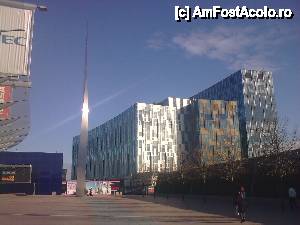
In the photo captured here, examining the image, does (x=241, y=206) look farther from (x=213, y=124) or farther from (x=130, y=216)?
(x=213, y=124)

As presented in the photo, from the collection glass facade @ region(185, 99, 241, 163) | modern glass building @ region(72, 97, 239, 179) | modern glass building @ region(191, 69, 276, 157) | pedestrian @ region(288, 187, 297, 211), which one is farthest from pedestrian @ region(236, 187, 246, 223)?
modern glass building @ region(191, 69, 276, 157)

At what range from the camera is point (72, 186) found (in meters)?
90.9

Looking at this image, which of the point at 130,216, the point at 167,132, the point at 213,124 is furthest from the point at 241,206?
the point at 167,132

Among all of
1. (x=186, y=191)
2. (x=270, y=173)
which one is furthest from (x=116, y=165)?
(x=270, y=173)

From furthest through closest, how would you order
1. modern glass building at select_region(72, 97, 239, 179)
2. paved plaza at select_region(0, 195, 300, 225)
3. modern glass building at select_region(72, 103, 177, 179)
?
modern glass building at select_region(72, 97, 239, 179), modern glass building at select_region(72, 103, 177, 179), paved plaza at select_region(0, 195, 300, 225)

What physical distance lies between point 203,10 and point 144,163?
117838 millimetres

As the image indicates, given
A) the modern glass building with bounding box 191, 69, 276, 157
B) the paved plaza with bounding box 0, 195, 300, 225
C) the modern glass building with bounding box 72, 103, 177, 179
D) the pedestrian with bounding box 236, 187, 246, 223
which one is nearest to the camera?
the paved plaza with bounding box 0, 195, 300, 225

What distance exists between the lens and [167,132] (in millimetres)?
144000

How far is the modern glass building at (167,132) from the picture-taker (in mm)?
137125

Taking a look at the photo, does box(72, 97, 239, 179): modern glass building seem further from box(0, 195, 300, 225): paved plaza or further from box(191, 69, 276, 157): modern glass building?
box(0, 195, 300, 225): paved plaza

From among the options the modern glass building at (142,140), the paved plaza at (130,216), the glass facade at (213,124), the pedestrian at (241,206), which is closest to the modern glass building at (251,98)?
the glass facade at (213,124)

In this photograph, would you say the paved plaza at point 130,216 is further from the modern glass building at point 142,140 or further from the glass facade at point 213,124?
the glass facade at point 213,124

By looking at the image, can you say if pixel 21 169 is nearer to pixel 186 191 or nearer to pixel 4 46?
pixel 186 191

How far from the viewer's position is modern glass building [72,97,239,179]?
137 m
